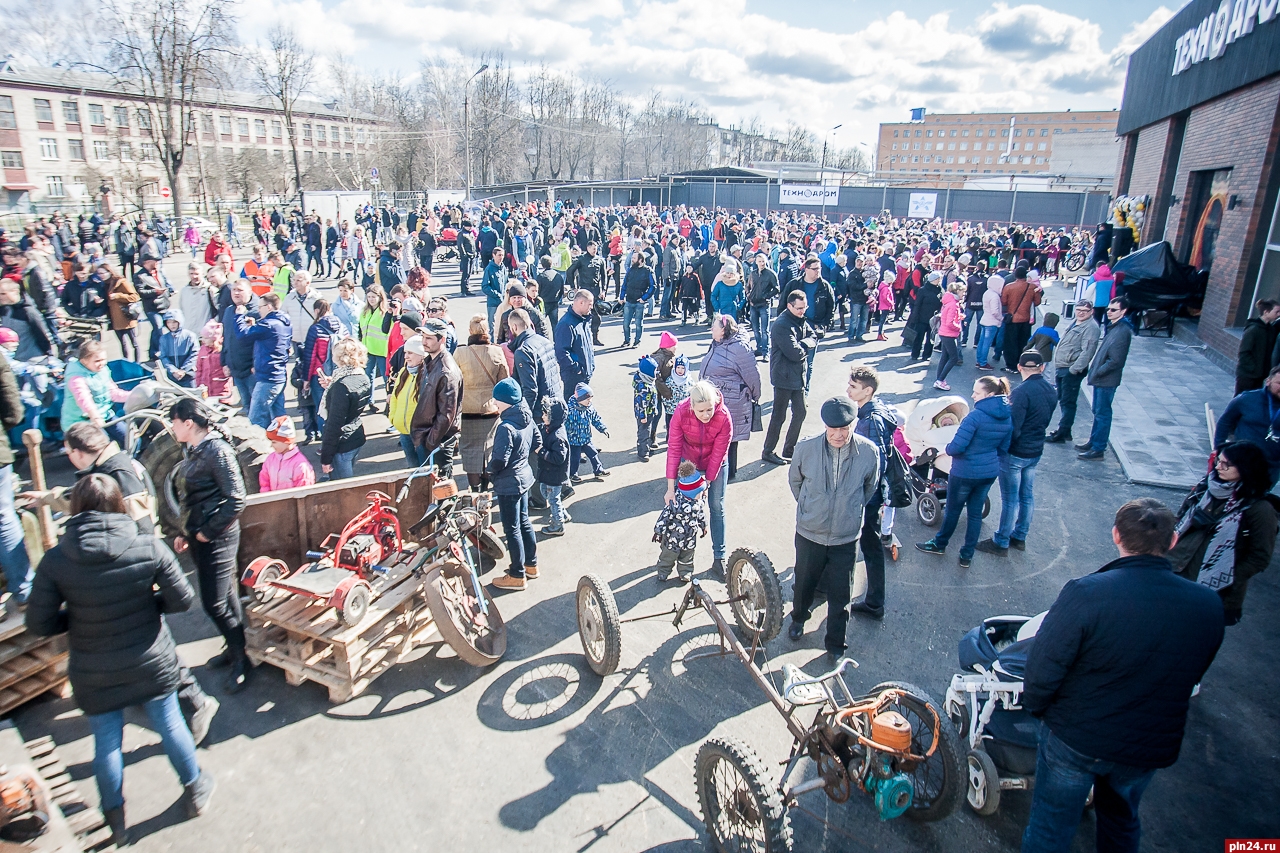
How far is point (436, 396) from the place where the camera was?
5.95 meters

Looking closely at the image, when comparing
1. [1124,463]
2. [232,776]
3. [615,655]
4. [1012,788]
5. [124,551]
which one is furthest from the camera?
[1124,463]

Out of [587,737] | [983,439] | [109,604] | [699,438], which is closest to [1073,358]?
[983,439]

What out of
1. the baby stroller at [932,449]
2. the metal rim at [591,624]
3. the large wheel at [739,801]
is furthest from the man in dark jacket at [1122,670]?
the baby stroller at [932,449]

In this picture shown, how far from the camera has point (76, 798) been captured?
3.32 meters

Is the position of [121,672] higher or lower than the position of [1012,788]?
higher

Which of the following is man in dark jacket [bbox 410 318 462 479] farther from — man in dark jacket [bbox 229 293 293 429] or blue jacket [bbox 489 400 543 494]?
man in dark jacket [bbox 229 293 293 429]

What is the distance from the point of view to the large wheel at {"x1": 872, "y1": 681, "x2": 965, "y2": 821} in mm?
3275

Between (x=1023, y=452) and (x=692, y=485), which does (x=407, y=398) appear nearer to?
(x=692, y=485)

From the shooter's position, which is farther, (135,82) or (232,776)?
(135,82)

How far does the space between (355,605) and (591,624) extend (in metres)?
1.50

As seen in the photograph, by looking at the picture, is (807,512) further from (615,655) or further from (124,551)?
(124,551)

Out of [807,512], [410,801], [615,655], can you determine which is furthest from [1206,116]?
[410,801]

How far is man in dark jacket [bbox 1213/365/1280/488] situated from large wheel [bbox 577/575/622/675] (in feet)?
16.6

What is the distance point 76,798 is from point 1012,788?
15.2 feet
